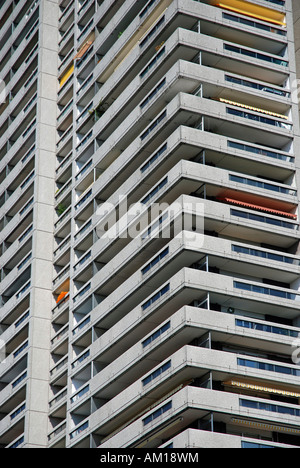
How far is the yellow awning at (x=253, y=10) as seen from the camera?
7012 centimetres

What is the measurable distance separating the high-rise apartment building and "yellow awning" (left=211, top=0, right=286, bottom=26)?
136 millimetres

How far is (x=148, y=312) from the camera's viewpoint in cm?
6156

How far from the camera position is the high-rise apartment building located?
57.7 metres

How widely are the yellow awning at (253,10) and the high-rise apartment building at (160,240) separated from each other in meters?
0.14

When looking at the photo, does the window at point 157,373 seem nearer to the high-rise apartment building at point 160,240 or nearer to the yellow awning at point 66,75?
the high-rise apartment building at point 160,240

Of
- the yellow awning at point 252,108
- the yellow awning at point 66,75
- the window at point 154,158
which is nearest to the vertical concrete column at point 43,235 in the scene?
the yellow awning at point 66,75

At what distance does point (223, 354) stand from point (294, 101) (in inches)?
791

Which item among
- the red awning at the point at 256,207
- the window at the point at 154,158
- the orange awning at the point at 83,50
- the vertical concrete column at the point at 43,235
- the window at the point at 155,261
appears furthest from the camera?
the orange awning at the point at 83,50

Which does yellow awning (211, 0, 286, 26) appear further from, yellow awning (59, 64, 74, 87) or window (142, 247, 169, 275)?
yellow awning (59, 64, 74, 87)

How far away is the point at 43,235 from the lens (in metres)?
81.6

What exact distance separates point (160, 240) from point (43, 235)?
19.9m

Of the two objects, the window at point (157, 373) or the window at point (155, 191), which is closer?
the window at point (157, 373)

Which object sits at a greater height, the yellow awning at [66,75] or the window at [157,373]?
the yellow awning at [66,75]

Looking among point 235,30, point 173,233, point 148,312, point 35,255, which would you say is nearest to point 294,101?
point 235,30
